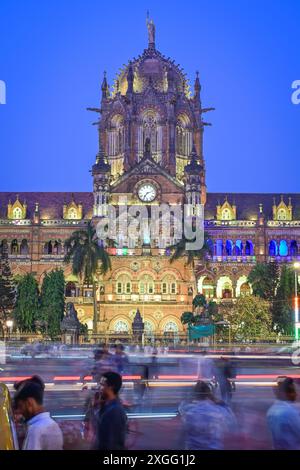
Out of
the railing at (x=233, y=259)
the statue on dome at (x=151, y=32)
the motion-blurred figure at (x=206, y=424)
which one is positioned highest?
the statue on dome at (x=151, y=32)

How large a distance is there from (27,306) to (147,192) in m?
21.2

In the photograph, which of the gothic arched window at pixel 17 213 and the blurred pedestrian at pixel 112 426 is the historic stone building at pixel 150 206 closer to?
the gothic arched window at pixel 17 213

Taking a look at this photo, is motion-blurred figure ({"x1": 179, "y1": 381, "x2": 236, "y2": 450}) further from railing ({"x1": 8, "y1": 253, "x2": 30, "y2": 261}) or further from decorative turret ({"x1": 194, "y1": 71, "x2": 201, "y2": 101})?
decorative turret ({"x1": 194, "y1": 71, "x2": 201, "y2": 101})

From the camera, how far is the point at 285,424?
31.6 feet

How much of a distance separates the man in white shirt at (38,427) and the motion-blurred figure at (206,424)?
78.7 inches

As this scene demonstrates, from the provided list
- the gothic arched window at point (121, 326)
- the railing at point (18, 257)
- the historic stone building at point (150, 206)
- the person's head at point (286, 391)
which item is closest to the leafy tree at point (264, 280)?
the historic stone building at point (150, 206)

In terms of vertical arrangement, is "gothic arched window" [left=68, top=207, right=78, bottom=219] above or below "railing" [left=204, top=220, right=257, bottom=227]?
above

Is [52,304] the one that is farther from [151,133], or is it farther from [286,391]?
[286,391]

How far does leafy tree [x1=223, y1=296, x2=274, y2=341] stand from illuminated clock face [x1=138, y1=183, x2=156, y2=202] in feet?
68.0

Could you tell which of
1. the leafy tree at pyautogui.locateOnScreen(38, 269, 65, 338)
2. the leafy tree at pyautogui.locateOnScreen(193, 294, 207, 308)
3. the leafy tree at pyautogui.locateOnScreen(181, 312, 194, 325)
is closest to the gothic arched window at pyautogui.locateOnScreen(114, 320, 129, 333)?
the leafy tree at pyautogui.locateOnScreen(181, 312, 194, 325)

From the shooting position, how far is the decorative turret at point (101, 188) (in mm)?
83750

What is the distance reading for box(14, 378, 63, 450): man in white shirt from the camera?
8281 millimetres

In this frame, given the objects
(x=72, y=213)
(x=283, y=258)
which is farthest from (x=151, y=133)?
(x=283, y=258)
